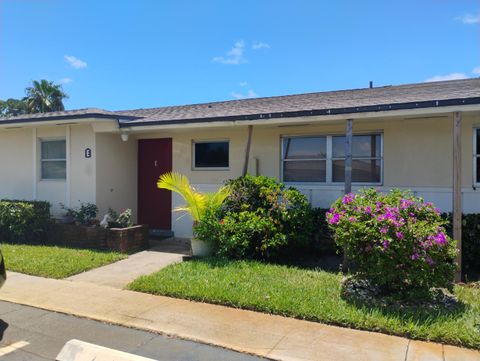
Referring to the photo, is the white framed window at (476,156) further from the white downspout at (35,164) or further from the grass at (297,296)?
the white downspout at (35,164)

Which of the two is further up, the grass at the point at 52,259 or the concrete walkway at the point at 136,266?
the grass at the point at 52,259

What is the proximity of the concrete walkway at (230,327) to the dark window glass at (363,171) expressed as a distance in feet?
15.5

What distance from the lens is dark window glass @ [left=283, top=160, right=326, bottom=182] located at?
30.7 ft

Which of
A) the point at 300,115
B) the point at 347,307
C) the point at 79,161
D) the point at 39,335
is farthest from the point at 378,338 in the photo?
the point at 79,161

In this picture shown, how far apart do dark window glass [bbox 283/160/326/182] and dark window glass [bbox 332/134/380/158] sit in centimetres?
43

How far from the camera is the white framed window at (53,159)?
1110 centimetres

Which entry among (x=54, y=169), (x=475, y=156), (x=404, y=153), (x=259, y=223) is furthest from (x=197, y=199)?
(x=475, y=156)

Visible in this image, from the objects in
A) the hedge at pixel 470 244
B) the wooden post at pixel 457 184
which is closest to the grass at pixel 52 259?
the wooden post at pixel 457 184

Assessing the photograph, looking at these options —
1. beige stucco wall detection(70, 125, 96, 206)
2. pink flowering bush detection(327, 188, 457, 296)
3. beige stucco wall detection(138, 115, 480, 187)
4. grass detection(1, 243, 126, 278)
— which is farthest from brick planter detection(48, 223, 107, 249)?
pink flowering bush detection(327, 188, 457, 296)

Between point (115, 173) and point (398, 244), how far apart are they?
7.76 m

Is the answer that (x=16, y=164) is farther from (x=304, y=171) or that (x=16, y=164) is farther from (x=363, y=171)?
(x=363, y=171)

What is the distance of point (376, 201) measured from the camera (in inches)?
239

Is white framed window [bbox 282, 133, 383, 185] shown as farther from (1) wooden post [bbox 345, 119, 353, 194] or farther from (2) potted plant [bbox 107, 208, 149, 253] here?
(2) potted plant [bbox 107, 208, 149, 253]

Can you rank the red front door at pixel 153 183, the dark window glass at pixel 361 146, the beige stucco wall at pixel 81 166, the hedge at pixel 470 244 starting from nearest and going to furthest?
1. the hedge at pixel 470 244
2. the dark window glass at pixel 361 146
3. the beige stucco wall at pixel 81 166
4. the red front door at pixel 153 183
